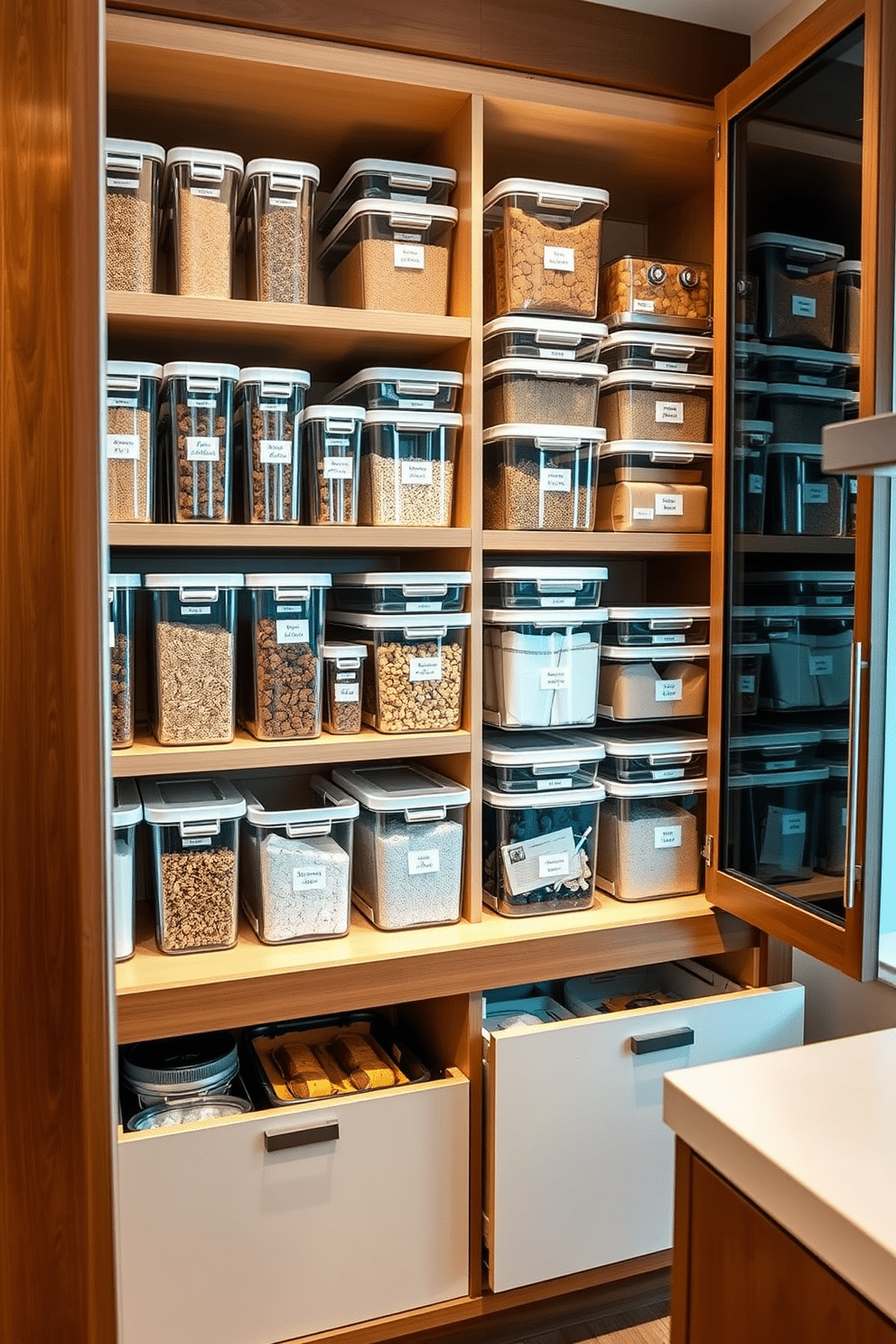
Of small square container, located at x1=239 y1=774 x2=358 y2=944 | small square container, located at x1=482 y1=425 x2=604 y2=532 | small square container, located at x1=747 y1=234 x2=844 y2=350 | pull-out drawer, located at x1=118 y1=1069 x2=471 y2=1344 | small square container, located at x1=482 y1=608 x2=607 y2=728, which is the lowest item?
pull-out drawer, located at x1=118 y1=1069 x2=471 y2=1344

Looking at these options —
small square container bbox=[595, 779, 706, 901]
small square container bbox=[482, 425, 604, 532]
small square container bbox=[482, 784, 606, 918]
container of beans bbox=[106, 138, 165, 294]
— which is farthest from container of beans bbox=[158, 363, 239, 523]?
small square container bbox=[595, 779, 706, 901]

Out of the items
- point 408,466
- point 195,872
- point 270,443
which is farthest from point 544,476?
point 195,872

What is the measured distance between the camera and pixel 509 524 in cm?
200

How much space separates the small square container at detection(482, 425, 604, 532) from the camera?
1.99 meters

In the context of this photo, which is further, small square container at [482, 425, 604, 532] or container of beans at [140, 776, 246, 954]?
small square container at [482, 425, 604, 532]

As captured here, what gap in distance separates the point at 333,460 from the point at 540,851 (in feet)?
2.73

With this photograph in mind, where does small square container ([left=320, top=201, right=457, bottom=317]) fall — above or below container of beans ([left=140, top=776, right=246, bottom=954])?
above

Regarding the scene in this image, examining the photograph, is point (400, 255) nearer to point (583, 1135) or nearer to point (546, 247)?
point (546, 247)

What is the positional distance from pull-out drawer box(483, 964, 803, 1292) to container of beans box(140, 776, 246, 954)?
522mm

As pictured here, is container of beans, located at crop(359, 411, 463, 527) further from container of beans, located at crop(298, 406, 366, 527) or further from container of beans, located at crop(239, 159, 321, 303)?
container of beans, located at crop(239, 159, 321, 303)

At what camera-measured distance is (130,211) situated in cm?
174

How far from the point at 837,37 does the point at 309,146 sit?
3.18ft

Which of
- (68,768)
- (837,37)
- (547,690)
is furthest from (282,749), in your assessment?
(837,37)

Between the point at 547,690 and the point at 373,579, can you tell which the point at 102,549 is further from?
the point at 547,690
